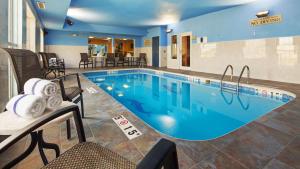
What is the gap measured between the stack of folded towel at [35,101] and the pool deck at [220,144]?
69 centimetres

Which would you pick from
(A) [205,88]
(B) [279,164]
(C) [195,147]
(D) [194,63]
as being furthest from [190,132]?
(D) [194,63]

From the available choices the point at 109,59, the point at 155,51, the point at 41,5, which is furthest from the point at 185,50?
the point at 41,5

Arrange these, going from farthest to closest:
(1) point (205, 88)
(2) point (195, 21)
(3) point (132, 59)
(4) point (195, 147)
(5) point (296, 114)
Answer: (3) point (132, 59) → (2) point (195, 21) → (1) point (205, 88) → (5) point (296, 114) → (4) point (195, 147)

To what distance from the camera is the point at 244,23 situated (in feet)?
18.9

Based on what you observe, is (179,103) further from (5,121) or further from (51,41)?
(51,41)

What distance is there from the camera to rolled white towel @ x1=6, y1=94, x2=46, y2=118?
0.76m

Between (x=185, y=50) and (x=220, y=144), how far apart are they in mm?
7403

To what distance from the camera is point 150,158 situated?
0.51 meters

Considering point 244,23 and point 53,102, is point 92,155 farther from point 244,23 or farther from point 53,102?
point 244,23

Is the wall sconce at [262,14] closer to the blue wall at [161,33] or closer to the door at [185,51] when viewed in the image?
the door at [185,51]

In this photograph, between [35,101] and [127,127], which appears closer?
[35,101]

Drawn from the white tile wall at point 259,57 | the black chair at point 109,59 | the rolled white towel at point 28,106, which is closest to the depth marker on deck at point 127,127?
the rolled white towel at point 28,106

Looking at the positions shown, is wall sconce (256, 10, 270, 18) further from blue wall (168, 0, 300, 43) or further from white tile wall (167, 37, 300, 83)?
white tile wall (167, 37, 300, 83)

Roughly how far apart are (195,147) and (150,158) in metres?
1.13
